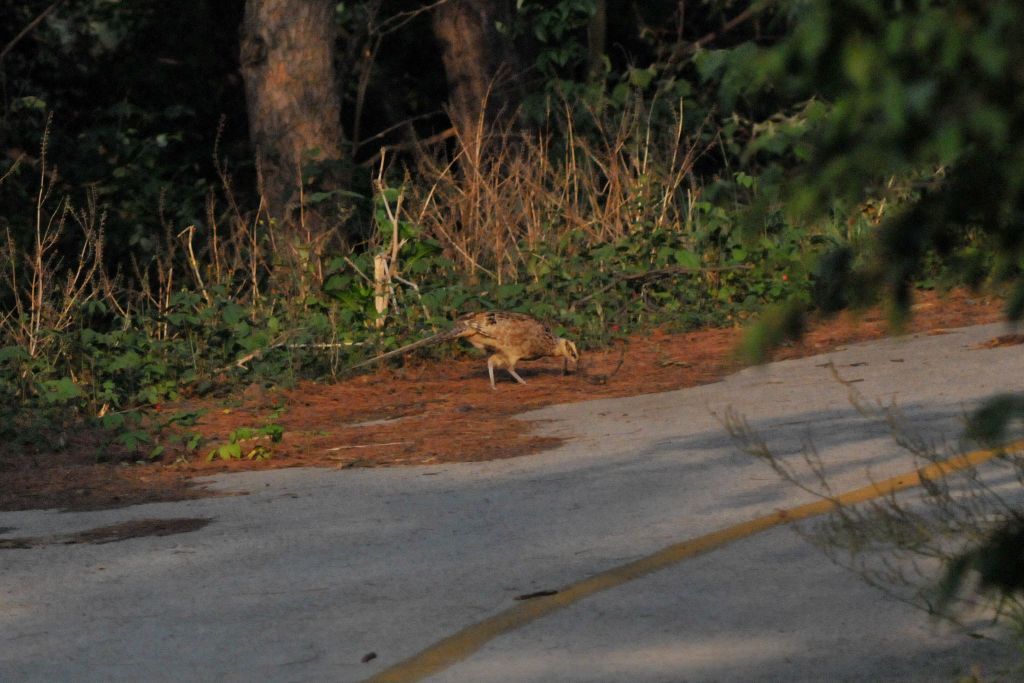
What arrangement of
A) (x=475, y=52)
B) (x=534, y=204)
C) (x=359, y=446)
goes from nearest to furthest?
(x=359, y=446) → (x=534, y=204) → (x=475, y=52)

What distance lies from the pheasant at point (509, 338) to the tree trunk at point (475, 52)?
885cm

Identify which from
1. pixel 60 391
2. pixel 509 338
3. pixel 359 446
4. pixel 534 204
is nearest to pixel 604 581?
pixel 359 446

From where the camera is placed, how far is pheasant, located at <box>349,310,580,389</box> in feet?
38.0

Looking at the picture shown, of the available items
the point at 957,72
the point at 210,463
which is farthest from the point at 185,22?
the point at 957,72

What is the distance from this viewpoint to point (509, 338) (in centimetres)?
1159

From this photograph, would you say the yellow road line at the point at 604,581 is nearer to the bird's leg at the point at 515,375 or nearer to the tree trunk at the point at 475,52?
the bird's leg at the point at 515,375

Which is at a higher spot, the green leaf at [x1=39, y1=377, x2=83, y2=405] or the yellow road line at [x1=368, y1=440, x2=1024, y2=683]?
the yellow road line at [x1=368, y1=440, x2=1024, y2=683]

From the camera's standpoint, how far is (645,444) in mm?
8945

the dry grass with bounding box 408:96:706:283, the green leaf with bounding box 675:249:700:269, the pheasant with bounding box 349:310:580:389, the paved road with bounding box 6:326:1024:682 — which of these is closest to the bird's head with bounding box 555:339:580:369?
the pheasant with bounding box 349:310:580:389

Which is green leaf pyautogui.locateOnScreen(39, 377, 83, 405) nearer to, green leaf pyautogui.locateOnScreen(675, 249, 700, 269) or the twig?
the twig

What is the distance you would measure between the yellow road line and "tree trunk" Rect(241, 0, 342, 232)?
Result: 10.3 m

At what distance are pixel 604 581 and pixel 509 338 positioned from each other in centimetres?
563

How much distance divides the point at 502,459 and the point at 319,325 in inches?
161

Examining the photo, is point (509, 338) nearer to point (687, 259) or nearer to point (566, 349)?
point (566, 349)
